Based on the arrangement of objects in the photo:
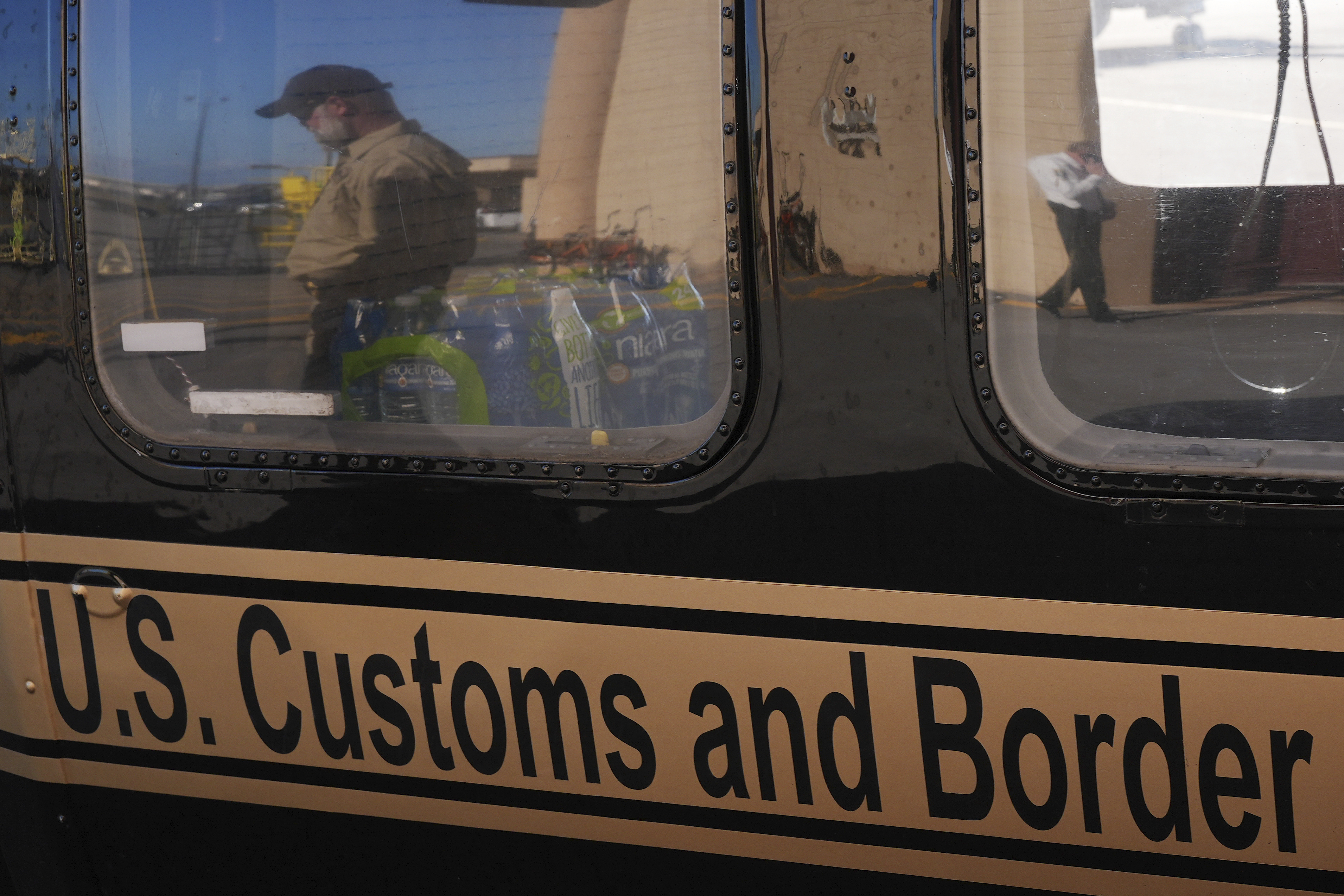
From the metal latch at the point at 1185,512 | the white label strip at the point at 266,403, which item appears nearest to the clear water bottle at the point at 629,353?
the white label strip at the point at 266,403

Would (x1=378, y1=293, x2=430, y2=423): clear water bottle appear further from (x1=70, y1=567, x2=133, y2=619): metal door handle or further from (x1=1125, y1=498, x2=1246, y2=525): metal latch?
(x1=1125, y1=498, x2=1246, y2=525): metal latch

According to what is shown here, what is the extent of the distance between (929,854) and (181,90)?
5.37ft

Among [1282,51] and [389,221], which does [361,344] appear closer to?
[389,221]

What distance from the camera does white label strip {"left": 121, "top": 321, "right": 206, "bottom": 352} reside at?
1743 mm

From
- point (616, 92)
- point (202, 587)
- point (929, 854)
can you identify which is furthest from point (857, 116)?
point (202, 587)

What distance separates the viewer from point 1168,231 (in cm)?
133

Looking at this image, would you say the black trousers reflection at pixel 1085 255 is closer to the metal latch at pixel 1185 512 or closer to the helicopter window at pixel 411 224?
the metal latch at pixel 1185 512

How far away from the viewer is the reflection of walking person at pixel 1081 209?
4.40ft

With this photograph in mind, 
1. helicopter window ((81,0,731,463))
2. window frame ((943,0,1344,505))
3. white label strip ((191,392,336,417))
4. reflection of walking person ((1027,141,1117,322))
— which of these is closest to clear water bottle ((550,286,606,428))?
helicopter window ((81,0,731,463))

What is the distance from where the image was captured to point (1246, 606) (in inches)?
50.5

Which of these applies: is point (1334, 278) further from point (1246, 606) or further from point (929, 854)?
point (929, 854)

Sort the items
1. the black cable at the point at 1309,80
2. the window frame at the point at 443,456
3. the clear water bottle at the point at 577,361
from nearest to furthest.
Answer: the black cable at the point at 1309,80 → the window frame at the point at 443,456 → the clear water bottle at the point at 577,361

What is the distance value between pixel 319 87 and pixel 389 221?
9.1 inches

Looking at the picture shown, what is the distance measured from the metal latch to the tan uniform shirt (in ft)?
3.27
